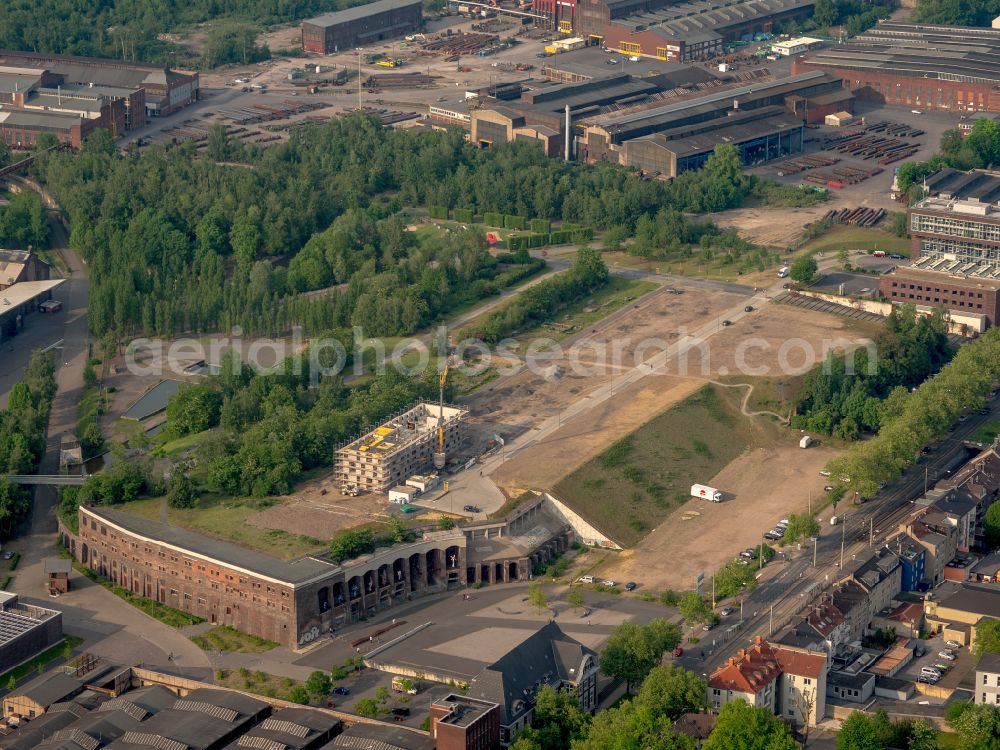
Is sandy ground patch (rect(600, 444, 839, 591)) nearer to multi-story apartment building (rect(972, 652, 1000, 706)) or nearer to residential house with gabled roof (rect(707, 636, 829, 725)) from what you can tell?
residential house with gabled roof (rect(707, 636, 829, 725))

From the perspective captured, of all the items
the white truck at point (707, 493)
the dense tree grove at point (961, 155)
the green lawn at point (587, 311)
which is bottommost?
the white truck at point (707, 493)

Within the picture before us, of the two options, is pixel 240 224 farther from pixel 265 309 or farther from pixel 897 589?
pixel 897 589

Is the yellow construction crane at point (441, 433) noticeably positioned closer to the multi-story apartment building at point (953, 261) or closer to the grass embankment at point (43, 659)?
the grass embankment at point (43, 659)

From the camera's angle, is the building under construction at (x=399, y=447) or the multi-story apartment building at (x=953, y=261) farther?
the multi-story apartment building at (x=953, y=261)

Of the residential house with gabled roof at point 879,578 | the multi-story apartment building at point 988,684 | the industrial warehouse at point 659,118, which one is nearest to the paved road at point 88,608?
the residential house with gabled roof at point 879,578

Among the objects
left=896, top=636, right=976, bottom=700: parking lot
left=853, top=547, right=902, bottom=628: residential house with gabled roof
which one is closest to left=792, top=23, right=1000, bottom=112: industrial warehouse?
left=853, top=547, right=902, bottom=628: residential house with gabled roof

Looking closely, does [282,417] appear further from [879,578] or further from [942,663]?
[942,663]
